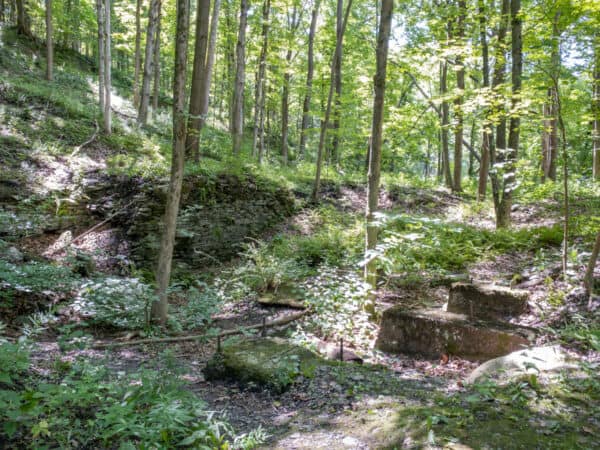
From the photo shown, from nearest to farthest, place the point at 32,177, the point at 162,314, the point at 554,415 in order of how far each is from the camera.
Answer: the point at 554,415, the point at 162,314, the point at 32,177

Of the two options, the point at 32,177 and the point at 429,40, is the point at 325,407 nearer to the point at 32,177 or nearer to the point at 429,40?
the point at 32,177

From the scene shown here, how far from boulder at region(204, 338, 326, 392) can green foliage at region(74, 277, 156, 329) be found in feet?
7.03

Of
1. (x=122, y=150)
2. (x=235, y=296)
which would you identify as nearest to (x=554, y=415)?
(x=235, y=296)

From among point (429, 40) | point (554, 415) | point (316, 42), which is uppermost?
point (316, 42)

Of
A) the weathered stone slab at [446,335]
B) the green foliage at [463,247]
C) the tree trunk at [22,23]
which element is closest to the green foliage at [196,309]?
the weathered stone slab at [446,335]

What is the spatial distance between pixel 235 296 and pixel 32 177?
545 centimetres

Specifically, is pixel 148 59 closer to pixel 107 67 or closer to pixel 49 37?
pixel 107 67

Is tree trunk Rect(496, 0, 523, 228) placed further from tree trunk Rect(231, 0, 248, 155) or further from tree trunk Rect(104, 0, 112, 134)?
tree trunk Rect(104, 0, 112, 134)

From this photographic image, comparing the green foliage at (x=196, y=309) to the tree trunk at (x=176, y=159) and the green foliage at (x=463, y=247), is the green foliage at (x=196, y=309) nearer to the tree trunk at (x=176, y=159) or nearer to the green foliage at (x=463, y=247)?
the tree trunk at (x=176, y=159)

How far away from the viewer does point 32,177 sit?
868 cm

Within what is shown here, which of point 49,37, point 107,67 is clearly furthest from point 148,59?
point 49,37

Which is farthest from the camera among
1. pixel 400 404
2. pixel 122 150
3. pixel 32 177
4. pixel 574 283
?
pixel 122 150

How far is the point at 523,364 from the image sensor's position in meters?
3.58

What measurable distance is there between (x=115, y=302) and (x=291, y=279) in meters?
3.34
